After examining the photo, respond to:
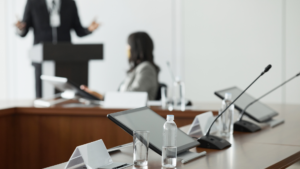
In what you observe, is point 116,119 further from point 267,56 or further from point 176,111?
point 267,56

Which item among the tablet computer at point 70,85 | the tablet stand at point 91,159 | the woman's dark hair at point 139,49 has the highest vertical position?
the woman's dark hair at point 139,49

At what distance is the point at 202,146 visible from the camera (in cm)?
140

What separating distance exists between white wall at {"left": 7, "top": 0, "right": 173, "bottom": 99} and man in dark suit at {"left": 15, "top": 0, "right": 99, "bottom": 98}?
1.16 meters

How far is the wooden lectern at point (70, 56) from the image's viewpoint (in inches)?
120

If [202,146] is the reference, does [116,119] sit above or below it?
above

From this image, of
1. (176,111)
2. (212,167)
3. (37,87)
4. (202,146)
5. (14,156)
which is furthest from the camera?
(37,87)

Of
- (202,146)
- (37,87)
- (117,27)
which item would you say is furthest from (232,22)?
(202,146)

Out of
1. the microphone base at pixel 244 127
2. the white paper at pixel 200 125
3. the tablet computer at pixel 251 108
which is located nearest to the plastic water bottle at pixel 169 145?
the white paper at pixel 200 125

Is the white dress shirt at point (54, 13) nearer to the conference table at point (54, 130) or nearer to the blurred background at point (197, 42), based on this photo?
the blurred background at point (197, 42)

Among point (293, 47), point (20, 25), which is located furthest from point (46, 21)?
point (293, 47)

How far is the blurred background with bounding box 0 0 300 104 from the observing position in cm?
464

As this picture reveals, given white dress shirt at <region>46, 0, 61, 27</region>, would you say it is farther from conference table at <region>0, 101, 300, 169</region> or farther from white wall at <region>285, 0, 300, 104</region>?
white wall at <region>285, 0, 300, 104</region>

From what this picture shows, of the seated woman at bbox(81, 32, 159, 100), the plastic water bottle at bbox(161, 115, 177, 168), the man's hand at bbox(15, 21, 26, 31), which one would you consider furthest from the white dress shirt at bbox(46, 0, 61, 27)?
the plastic water bottle at bbox(161, 115, 177, 168)

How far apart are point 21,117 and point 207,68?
2.91 meters
